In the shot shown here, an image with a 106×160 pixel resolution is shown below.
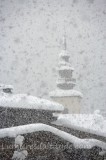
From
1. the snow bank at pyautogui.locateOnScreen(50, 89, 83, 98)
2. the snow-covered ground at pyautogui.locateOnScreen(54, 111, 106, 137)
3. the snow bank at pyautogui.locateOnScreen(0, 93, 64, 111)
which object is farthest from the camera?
the snow bank at pyautogui.locateOnScreen(50, 89, 83, 98)

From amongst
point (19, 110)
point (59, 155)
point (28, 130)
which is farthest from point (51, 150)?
point (19, 110)

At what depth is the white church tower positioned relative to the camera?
34219 mm

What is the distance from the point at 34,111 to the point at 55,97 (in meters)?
22.3

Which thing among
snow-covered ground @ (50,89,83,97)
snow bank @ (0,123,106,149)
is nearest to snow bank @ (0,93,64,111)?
snow bank @ (0,123,106,149)

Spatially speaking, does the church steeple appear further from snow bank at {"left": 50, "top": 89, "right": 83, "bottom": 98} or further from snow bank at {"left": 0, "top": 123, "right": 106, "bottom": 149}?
snow bank at {"left": 0, "top": 123, "right": 106, "bottom": 149}

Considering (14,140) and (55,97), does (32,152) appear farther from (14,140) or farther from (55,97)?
(55,97)

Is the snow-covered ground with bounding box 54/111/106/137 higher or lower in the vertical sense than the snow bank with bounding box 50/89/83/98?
lower

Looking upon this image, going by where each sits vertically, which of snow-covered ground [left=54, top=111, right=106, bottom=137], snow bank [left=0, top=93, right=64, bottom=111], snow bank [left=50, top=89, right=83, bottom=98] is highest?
snow bank [left=0, top=93, right=64, bottom=111]

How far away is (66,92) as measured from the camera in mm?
34281

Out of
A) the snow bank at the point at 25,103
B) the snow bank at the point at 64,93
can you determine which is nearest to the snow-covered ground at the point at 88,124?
the snow bank at the point at 25,103

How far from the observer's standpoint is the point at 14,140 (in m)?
8.80

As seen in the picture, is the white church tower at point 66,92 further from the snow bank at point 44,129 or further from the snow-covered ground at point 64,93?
the snow bank at point 44,129

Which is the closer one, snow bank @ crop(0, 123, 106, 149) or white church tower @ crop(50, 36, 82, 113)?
snow bank @ crop(0, 123, 106, 149)

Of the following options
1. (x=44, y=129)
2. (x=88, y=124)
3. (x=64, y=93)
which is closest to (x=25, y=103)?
(x=44, y=129)
